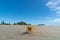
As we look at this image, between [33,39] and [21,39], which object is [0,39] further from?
[33,39]

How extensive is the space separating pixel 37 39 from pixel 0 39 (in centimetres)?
289

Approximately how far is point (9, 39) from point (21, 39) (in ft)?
3.10

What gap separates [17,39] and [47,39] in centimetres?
238

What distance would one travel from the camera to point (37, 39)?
1010 centimetres

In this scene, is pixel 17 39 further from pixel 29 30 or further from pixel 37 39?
pixel 29 30

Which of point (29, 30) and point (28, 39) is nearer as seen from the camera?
point (28, 39)

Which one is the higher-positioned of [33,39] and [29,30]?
[29,30]

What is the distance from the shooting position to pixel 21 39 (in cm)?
1015

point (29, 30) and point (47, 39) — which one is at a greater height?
point (29, 30)

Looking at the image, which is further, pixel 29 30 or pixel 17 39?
pixel 29 30

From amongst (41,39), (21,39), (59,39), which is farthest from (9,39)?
(59,39)

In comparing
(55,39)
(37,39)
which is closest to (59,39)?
(55,39)

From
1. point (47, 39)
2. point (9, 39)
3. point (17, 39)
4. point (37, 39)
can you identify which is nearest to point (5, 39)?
point (9, 39)

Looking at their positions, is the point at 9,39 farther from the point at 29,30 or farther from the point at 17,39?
the point at 29,30
